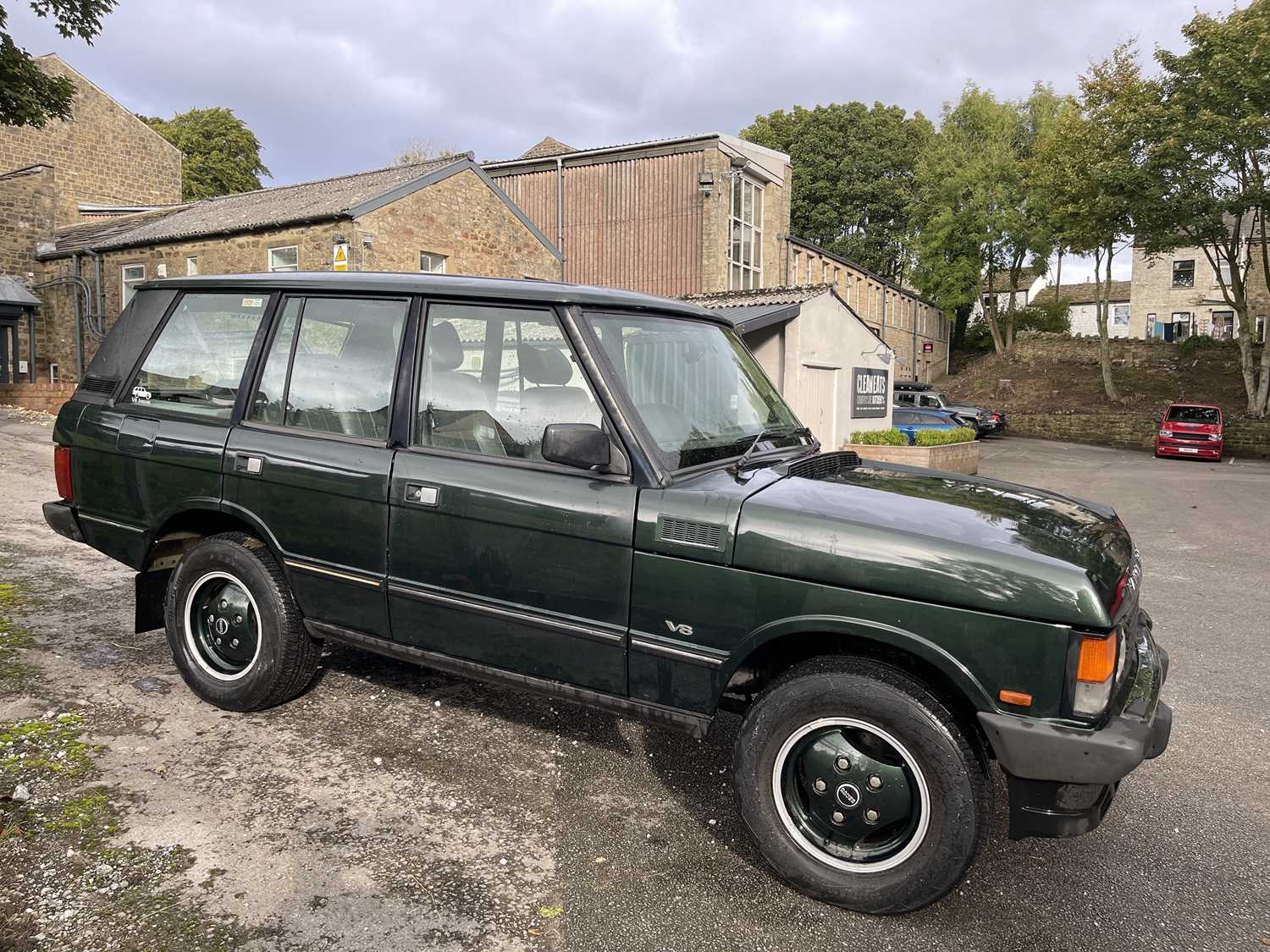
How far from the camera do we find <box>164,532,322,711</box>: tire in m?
4.09

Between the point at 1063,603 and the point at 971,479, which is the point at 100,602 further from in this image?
the point at 1063,603

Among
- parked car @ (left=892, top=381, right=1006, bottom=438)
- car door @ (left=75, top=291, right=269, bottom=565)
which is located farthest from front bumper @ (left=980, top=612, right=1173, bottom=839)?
parked car @ (left=892, top=381, right=1006, bottom=438)

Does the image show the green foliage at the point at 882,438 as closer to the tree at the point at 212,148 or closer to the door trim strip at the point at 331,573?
the door trim strip at the point at 331,573

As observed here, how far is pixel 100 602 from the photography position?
605 centimetres

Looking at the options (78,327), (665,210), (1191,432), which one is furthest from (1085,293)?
(78,327)

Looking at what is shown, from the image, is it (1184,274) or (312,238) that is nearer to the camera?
(312,238)

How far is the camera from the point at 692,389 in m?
3.70

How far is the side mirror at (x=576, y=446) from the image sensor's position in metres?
3.12

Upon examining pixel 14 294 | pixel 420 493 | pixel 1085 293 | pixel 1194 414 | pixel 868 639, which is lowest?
pixel 868 639

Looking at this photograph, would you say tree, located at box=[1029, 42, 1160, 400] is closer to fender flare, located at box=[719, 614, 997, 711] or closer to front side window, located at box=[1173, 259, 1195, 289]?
front side window, located at box=[1173, 259, 1195, 289]

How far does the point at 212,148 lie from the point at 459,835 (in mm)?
48371

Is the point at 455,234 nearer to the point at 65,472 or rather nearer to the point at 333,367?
the point at 65,472

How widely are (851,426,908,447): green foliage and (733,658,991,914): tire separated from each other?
49.9 ft

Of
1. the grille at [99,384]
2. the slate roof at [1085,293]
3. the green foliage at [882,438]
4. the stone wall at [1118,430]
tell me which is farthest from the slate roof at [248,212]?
the slate roof at [1085,293]
